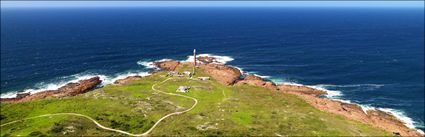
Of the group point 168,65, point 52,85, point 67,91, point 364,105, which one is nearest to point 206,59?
point 168,65

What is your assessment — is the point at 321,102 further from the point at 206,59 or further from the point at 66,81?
the point at 66,81

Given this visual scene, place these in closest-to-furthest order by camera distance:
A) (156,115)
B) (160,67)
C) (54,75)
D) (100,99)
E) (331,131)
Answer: (331,131), (156,115), (100,99), (54,75), (160,67)

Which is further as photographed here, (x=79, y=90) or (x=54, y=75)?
(x=54, y=75)

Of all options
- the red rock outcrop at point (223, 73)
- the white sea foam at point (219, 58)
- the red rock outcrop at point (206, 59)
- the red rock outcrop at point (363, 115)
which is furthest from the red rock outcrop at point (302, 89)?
the red rock outcrop at point (206, 59)

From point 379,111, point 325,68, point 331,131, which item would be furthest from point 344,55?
point 331,131

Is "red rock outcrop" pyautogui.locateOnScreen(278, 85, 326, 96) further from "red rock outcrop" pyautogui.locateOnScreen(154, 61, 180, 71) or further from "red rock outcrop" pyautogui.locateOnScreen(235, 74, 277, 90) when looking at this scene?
"red rock outcrop" pyautogui.locateOnScreen(154, 61, 180, 71)

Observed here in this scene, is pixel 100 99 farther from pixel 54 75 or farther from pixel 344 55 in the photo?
pixel 344 55
